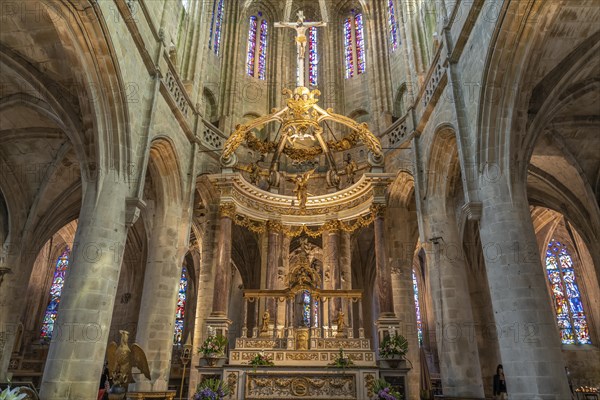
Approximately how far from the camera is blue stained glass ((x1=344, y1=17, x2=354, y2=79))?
68.2 feet

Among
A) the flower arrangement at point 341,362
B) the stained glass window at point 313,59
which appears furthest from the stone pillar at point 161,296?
the stained glass window at point 313,59

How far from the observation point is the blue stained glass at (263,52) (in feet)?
69.5

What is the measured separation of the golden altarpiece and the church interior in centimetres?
7

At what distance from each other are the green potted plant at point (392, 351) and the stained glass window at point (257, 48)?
13.9m

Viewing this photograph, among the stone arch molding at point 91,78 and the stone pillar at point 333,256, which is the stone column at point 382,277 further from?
the stone arch molding at point 91,78

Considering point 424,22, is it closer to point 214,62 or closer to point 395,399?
point 214,62

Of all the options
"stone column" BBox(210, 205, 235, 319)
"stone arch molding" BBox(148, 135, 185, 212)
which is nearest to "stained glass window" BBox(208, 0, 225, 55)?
"stone arch molding" BBox(148, 135, 185, 212)

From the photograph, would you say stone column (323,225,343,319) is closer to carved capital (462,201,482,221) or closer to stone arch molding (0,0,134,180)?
carved capital (462,201,482,221)

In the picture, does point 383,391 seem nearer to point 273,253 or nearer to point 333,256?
point 333,256

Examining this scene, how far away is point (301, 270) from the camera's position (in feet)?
42.6

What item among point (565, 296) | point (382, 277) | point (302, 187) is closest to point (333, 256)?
point (302, 187)

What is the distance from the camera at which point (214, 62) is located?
19172 millimetres

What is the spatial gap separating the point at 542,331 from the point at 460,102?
529cm

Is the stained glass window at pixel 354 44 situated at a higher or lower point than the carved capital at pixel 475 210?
higher
